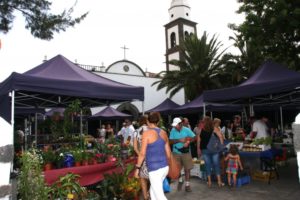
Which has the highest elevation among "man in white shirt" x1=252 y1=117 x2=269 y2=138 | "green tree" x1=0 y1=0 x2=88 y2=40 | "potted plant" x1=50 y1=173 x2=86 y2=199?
"green tree" x1=0 y1=0 x2=88 y2=40

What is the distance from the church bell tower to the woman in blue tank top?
27752mm

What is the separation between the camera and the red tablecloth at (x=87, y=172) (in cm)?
510

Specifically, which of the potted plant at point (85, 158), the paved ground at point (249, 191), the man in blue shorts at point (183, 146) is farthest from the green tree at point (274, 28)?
the potted plant at point (85, 158)

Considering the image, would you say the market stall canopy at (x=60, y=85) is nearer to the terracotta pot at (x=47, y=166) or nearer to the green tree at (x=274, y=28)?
the terracotta pot at (x=47, y=166)

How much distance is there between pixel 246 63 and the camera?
22141mm

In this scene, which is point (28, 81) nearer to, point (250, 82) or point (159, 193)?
point (159, 193)

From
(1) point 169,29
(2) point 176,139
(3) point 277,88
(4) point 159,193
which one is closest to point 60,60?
(2) point 176,139

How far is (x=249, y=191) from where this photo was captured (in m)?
6.62

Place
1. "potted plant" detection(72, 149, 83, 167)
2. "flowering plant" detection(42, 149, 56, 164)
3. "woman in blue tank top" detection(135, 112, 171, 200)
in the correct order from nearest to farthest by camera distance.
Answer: "woman in blue tank top" detection(135, 112, 171, 200) < "flowering plant" detection(42, 149, 56, 164) < "potted plant" detection(72, 149, 83, 167)

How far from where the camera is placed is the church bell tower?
32.3m

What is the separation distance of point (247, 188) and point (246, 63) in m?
16.7

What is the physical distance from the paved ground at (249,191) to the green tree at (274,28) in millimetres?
5287

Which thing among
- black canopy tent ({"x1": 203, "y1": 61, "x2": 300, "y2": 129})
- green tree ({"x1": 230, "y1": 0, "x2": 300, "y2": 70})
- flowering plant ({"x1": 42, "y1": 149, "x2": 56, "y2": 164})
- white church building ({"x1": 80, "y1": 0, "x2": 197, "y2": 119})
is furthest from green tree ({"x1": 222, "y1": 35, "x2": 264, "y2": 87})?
flowering plant ({"x1": 42, "y1": 149, "x2": 56, "y2": 164})

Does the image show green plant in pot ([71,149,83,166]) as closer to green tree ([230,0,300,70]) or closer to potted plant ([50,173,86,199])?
potted plant ([50,173,86,199])
